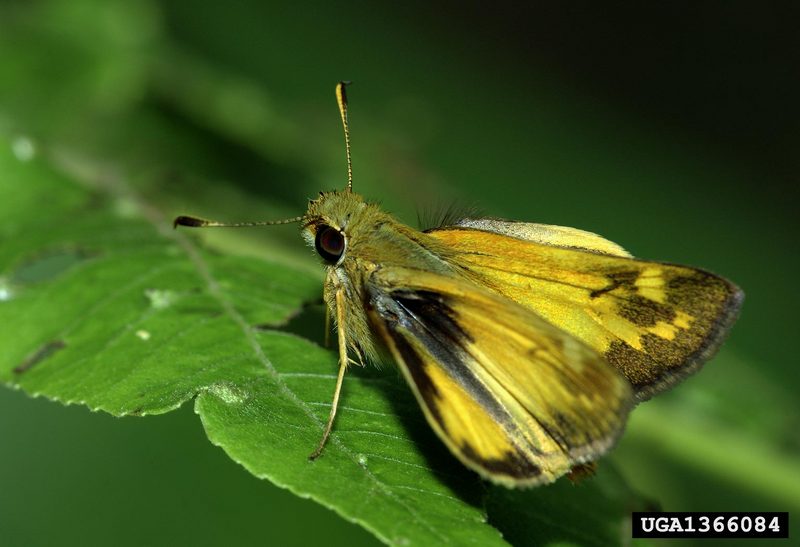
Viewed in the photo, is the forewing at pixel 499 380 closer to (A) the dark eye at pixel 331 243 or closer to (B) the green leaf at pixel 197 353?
(B) the green leaf at pixel 197 353

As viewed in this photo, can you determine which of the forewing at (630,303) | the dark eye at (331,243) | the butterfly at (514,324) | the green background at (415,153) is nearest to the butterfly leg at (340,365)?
the butterfly at (514,324)

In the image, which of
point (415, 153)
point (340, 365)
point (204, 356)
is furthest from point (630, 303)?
point (415, 153)

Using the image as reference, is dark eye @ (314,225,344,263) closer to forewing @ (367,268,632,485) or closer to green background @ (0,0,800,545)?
forewing @ (367,268,632,485)

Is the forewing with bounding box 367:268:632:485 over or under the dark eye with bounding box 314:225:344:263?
under

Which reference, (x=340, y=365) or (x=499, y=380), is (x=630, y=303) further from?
(x=340, y=365)

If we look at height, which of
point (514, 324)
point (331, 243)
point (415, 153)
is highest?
point (415, 153)

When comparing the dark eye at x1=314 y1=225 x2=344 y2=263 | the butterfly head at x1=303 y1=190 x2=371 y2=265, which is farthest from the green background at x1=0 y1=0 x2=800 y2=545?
the dark eye at x1=314 y1=225 x2=344 y2=263
